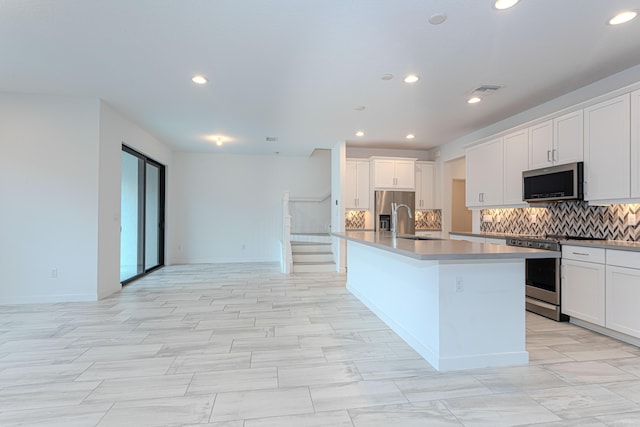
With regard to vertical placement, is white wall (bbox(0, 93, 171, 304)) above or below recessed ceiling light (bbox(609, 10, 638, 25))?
below

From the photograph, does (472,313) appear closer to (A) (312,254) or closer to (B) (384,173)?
(B) (384,173)

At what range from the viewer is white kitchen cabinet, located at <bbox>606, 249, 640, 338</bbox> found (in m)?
2.76

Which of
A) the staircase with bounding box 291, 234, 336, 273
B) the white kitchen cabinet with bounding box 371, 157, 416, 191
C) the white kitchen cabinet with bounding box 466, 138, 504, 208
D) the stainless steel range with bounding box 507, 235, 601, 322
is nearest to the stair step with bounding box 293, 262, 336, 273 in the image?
the staircase with bounding box 291, 234, 336, 273

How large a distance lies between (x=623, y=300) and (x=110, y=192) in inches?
239

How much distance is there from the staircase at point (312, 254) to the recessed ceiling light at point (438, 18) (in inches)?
193

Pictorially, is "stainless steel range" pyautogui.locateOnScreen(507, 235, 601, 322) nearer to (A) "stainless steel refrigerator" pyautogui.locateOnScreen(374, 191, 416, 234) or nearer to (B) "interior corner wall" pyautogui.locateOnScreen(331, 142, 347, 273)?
(A) "stainless steel refrigerator" pyautogui.locateOnScreen(374, 191, 416, 234)

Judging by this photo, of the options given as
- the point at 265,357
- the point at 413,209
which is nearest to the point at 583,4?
the point at 265,357

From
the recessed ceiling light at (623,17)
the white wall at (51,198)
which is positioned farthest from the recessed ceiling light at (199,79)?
the recessed ceiling light at (623,17)

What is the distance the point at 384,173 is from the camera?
258 inches

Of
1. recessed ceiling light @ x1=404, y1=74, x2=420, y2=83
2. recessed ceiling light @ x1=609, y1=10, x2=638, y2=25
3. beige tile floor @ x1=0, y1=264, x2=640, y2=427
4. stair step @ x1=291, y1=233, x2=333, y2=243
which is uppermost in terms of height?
recessed ceiling light @ x1=609, y1=10, x2=638, y2=25

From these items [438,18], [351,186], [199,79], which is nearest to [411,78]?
[438,18]

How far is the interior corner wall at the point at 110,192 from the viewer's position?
14.2 feet

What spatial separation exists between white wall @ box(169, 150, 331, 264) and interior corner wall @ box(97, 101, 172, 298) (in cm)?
260

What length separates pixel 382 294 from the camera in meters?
3.58
